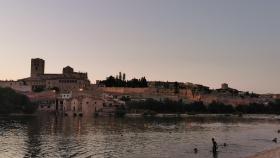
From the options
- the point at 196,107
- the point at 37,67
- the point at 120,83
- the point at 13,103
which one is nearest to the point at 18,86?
the point at 37,67

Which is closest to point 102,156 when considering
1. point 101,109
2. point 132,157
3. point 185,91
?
point 132,157

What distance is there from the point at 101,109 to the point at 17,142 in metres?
88.2

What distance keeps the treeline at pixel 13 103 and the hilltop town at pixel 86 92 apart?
45.5 ft

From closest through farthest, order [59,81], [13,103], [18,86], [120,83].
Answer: [13,103] < [18,86] < [59,81] < [120,83]

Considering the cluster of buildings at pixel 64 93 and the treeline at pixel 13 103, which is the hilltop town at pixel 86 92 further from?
the treeline at pixel 13 103

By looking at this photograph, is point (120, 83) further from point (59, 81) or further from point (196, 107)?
point (196, 107)

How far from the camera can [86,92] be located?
5960 inches

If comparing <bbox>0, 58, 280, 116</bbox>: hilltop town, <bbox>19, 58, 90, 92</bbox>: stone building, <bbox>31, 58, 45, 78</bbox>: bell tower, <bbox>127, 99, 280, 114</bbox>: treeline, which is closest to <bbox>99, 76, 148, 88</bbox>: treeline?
<bbox>0, 58, 280, 116</bbox>: hilltop town

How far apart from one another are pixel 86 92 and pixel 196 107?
37175mm

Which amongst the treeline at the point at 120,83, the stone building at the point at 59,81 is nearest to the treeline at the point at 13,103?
the stone building at the point at 59,81

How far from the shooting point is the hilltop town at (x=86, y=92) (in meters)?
137

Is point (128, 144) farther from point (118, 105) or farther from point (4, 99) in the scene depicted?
point (118, 105)

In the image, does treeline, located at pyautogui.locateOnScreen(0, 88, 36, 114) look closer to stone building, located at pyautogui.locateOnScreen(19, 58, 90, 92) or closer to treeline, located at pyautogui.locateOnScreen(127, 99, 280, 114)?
treeline, located at pyautogui.locateOnScreen(127, 99, 280, 114)

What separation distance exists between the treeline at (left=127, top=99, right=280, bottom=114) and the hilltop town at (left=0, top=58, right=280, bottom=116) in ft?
13.4
